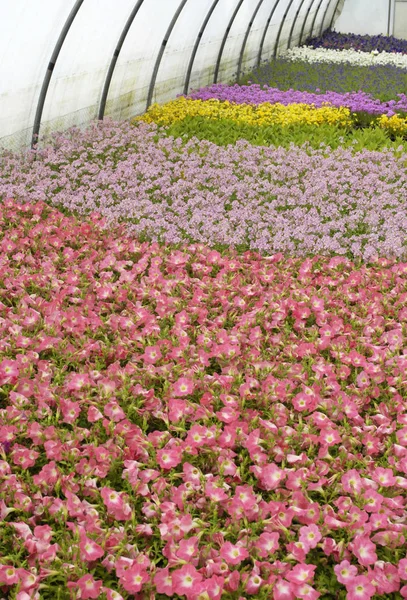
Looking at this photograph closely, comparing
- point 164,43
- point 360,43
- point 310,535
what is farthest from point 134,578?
point 360,43

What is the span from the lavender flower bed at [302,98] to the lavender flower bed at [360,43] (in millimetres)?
12343

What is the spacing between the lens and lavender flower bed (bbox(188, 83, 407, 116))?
45.5 feet

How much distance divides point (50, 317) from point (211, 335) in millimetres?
1015

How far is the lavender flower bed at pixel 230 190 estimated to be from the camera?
6.54 meters

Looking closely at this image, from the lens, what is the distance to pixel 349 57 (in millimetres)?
22891

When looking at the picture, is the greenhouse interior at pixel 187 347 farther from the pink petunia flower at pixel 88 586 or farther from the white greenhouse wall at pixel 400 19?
the white greenhouse wall at pixel 400 19

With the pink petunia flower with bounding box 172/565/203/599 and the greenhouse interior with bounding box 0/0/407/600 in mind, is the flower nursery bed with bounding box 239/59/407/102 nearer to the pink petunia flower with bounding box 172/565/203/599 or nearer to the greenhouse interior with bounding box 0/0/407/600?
the greenhouse interior with bounding box 0/0/407/600

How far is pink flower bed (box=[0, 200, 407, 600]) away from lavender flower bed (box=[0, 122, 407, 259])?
117cm

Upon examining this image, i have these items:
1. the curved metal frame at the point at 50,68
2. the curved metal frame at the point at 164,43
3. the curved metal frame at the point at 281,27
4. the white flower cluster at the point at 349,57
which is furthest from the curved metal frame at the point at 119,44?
the curved metal frame at the point at 281,27

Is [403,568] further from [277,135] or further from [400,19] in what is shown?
[400,19]

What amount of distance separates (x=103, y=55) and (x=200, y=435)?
8.95 m

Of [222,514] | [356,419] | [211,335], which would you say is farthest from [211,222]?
[222,514]

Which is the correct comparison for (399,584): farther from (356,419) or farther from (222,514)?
(356,419)

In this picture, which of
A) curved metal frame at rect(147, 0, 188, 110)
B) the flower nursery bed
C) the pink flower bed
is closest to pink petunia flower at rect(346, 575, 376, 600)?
the pink flower bed
